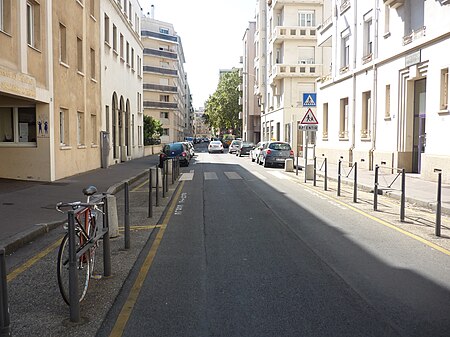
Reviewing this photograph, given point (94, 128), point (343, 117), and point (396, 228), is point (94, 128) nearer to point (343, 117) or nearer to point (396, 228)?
point (343, 117)

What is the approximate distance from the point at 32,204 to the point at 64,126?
8.47 m

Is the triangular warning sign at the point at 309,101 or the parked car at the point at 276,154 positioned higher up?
the triangular warning sign at the point at 309,101

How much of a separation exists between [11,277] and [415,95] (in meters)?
17.8

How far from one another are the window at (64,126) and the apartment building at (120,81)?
5.31m

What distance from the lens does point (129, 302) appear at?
506cm

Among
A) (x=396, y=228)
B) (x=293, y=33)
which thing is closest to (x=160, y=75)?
(x=293, y=33)

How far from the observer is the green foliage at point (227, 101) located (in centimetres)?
9094

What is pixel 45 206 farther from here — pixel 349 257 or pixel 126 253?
pixel 349 257

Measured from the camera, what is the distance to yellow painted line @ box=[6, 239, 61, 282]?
612cm

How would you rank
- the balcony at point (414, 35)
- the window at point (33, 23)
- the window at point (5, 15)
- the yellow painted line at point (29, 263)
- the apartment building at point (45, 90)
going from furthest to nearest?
the balcony at point (414, 35), the window at point (33, 23), the apartment building at point (45, 90), the window at point (5, 15), the yellow painted line at point (29, 263)

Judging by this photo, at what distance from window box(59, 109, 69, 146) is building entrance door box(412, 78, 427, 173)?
13.9 meters

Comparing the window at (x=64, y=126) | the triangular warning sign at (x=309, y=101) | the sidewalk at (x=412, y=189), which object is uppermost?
the triangular warning sign at (x=309, y=101)

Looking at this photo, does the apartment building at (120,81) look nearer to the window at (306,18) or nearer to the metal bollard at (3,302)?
the window at (306,18)

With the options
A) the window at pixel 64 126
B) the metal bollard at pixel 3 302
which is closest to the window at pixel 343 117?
the window at pixel 64 126
